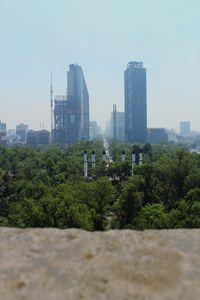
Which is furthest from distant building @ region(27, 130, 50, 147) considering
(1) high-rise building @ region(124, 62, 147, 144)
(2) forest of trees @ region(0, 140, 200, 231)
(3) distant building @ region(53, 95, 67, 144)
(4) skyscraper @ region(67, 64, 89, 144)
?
(2) forest of trees @ region(0, 140, 200, 231)

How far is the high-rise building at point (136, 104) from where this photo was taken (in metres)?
145

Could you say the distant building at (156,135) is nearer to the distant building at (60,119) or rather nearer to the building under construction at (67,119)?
the building under construction at (67,119)

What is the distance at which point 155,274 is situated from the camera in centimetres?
250

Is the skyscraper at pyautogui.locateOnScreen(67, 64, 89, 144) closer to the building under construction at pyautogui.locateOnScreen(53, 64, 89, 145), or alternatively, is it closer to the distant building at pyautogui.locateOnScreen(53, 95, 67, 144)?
the building under construction at pyautogui.locateOnScreen(53, 64, 89, 145)

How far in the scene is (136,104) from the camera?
478 feet

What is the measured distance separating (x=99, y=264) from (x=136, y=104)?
14475 centimetres

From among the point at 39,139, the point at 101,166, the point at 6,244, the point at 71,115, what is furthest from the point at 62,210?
the point at 39,139

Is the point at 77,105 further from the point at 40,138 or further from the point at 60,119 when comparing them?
the point at 40,138

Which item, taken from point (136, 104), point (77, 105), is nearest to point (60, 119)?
point (77, 105)

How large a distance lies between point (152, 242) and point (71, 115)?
138724 millimetres

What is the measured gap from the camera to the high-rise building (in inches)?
5714

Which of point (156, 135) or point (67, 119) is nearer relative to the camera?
point (67, 119)

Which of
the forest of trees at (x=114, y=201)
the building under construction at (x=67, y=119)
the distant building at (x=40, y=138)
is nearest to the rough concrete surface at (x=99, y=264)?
the forest of trees at (x=114, y=201)

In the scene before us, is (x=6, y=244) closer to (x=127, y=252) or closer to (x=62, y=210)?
(x=127, y=252)
